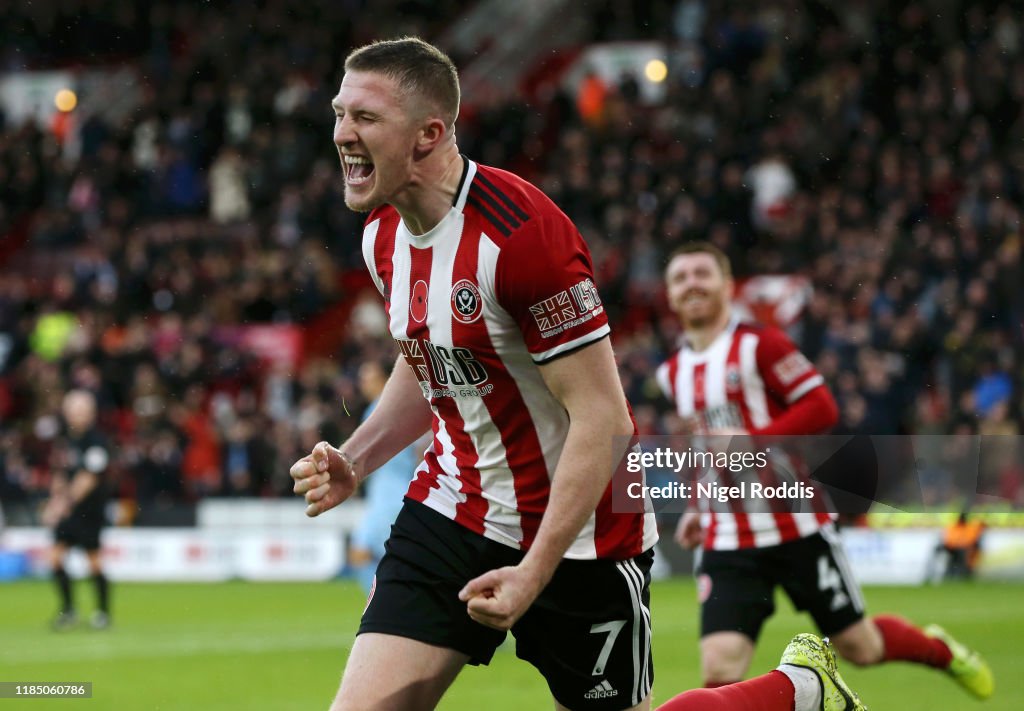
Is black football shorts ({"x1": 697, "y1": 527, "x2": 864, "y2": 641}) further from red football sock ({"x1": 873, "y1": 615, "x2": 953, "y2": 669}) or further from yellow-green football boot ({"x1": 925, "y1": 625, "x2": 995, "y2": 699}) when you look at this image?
yellow-green football boot ({"x1": 925, "y1": 625, "x2": 995, "y2": 699})

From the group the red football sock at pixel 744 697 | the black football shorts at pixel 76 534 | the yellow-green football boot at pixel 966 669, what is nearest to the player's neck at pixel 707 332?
the yellow-green football boot at pixel 966 669

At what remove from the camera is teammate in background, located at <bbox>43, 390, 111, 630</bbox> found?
1291 cm

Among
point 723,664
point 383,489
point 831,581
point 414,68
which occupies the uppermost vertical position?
point 414,68

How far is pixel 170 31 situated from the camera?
27344 mm

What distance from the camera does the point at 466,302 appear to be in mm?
4066

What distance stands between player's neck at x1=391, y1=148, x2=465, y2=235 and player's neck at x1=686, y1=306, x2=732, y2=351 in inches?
134

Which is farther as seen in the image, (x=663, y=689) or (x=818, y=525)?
(x=663, y=689)

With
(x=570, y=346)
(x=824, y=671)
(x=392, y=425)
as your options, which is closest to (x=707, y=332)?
(x=824, y=671)

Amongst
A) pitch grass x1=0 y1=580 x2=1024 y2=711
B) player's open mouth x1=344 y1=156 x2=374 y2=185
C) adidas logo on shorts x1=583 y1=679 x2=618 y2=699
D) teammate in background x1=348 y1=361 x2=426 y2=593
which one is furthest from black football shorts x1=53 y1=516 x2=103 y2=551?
player's open mouth x1=344 y1=156 x2=374 y2=185

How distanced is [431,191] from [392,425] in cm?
82

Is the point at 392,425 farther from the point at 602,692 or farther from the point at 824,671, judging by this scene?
the point at 824,671

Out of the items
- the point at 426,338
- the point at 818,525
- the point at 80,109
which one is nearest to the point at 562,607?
the point at 426,338

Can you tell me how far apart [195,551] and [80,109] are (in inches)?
465

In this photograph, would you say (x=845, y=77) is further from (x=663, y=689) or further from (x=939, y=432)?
(x=663, y=689)
